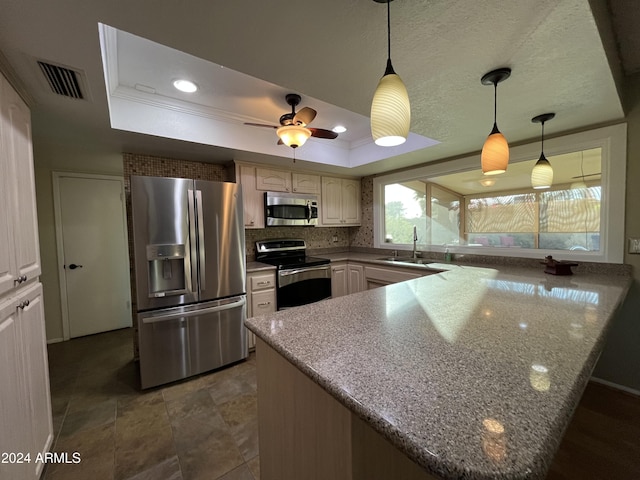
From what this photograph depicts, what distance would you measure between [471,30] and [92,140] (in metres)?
2.84

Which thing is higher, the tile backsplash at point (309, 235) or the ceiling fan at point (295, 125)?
the ceiling fan at point (295, 125)

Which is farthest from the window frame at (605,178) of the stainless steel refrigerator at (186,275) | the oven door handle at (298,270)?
the stainless steel refrigerator at (186,275)

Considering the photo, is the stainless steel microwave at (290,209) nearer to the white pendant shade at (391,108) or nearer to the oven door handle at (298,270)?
the oven door handle at (298,270)

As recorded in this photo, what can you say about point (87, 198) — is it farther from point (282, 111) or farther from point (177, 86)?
point (282, 111)

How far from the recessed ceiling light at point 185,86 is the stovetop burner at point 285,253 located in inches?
73.0

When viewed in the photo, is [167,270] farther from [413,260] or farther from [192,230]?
[413,260]

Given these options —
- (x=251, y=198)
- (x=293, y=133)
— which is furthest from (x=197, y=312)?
(x=293, y=133)

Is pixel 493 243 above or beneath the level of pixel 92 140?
beneath

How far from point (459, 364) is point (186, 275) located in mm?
2200

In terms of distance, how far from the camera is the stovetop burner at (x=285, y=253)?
3.24 metres

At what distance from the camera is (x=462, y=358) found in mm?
780

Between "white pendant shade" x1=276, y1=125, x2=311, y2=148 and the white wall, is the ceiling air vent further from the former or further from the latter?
the white wall

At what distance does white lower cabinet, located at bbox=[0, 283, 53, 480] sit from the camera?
1061 mm

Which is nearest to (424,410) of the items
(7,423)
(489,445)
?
(489,445)
